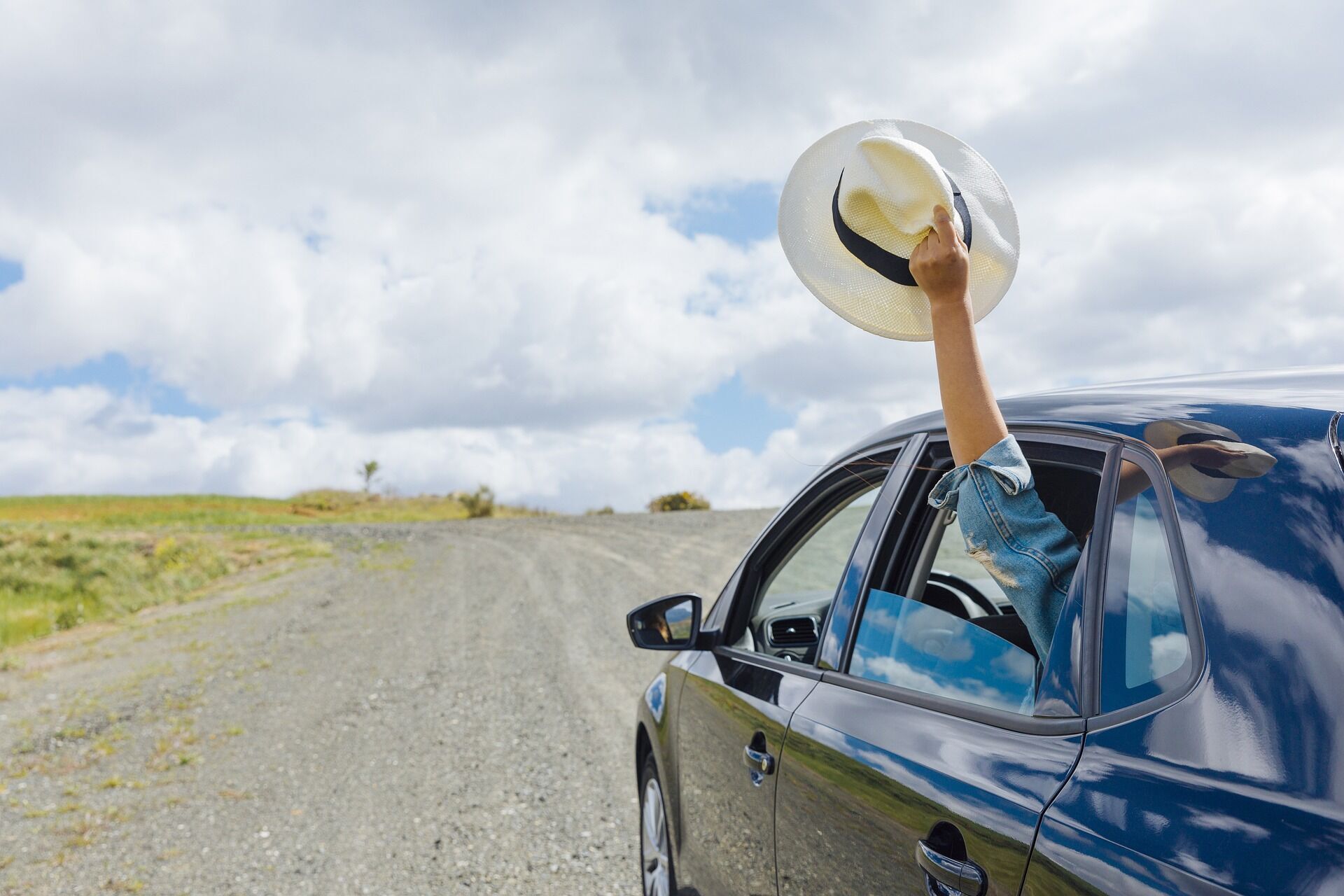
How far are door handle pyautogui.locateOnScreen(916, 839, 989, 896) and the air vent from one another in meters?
1.42

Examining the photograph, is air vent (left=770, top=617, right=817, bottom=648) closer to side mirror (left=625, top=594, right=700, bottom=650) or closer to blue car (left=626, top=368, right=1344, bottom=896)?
side mirror (left=625, top=594, right=700, bottom=650)

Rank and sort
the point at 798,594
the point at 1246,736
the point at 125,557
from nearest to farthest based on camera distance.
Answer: the point at 1246,736 < the point at 798,594 < the point at 125,557

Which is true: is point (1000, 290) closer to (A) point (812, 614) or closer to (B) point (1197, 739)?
(B) point (1197, 739)

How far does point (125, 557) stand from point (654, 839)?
23085 mm

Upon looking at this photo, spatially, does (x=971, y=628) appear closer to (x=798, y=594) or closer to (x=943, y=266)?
(x=943, y=266)

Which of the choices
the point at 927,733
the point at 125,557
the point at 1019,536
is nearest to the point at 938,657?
the point at 927,733

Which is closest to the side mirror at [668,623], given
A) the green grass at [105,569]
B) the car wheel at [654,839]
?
the car wheel at [654,839]

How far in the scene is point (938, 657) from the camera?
191 centimetres

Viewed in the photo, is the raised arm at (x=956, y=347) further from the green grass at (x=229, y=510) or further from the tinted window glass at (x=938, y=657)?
the green grass at (x=229, y=510)

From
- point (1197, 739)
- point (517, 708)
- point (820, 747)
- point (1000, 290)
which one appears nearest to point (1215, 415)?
point (1197, 739)

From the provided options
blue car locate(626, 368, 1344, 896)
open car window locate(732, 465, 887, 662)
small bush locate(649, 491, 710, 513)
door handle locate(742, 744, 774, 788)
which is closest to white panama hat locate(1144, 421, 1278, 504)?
blue car locate(626, 368, 1344, 896)

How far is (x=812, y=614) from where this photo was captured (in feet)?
10.1

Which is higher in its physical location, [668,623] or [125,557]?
[668,623]

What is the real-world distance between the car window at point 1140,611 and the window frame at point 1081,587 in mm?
20
